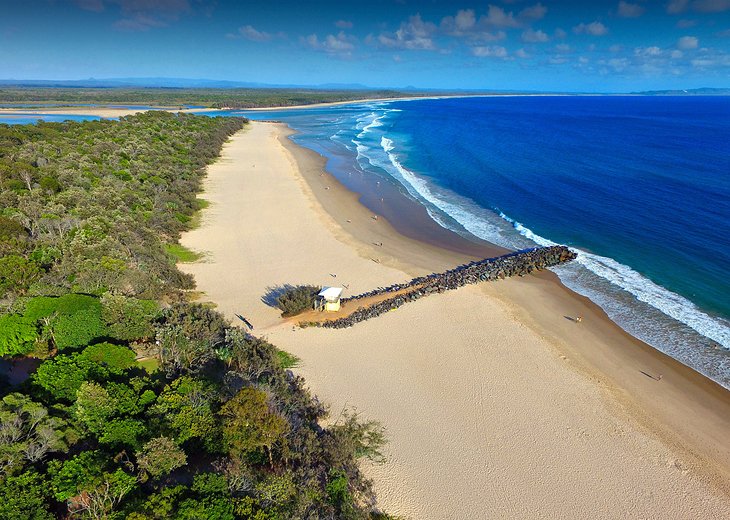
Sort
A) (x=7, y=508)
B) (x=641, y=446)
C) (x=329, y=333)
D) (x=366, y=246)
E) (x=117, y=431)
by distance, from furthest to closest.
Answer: (x=366, y=246) → (x=329, y=333) → (x=641, y=446) → (x=117, y=431) → (x=7, y=508)

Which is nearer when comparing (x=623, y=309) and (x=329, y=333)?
(x=329, y=333)

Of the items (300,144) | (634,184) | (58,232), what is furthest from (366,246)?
(300,144)

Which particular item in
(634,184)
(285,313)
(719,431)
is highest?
(634,184)

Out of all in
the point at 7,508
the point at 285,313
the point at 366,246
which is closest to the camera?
the point at 7,508

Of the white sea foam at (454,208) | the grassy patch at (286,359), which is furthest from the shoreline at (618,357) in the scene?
the grassy patch at (286,359)

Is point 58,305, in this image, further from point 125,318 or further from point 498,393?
point 498,393

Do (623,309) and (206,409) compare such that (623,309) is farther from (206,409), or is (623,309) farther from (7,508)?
(7,508)
